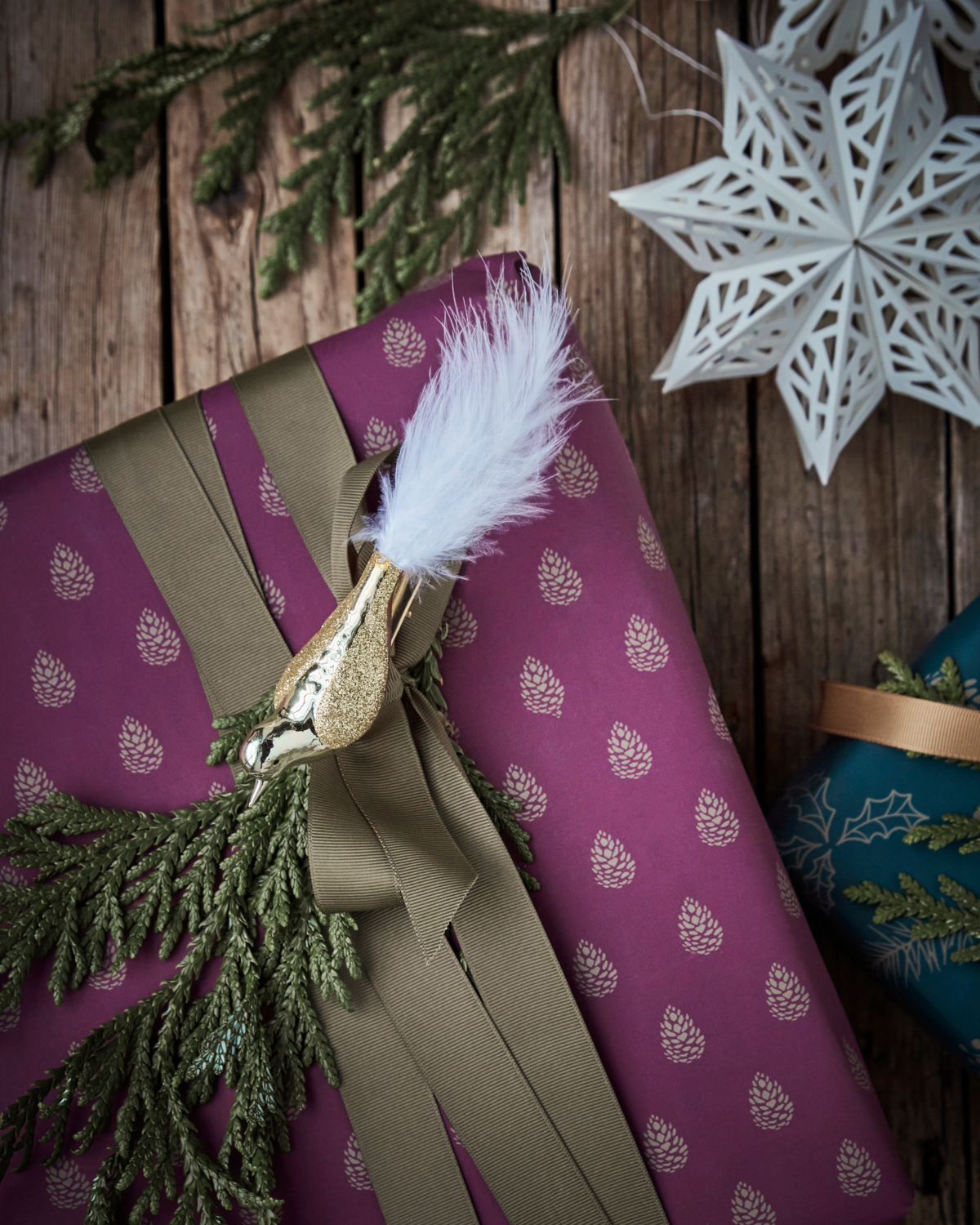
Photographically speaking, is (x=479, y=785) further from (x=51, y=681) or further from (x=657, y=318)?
(x=657, y=318)

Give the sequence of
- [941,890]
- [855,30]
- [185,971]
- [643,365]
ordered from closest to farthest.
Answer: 1. [185,971]
2. [941,890]
3. [855,30]
4. [643,365]

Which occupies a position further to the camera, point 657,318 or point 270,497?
point 657,318

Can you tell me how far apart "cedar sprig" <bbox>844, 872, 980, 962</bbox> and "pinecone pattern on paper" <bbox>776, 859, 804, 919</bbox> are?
0.10 meters

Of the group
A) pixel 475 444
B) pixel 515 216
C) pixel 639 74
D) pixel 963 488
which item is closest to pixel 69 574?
pixel 475 444

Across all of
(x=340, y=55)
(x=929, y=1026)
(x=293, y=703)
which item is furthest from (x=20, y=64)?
(x=929, y=1026)

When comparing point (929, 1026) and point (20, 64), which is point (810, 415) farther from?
point (20, 64)

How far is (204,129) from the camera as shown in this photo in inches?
45.4

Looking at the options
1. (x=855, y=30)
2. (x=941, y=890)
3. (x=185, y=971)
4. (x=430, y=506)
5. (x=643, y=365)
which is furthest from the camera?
(x=643, y=365)

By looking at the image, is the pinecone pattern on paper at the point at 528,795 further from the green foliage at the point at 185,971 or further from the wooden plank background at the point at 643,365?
the wooden plank background at the point at 643,365

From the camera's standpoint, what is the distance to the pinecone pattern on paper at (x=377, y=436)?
0.82m

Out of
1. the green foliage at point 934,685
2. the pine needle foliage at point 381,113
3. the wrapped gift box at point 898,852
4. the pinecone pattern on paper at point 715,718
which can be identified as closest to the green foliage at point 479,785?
the pinecone pattern on paper at point 715,718

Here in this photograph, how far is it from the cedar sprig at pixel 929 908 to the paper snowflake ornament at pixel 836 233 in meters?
0.47

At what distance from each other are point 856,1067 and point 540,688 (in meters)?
0.49

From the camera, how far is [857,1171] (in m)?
0.78
